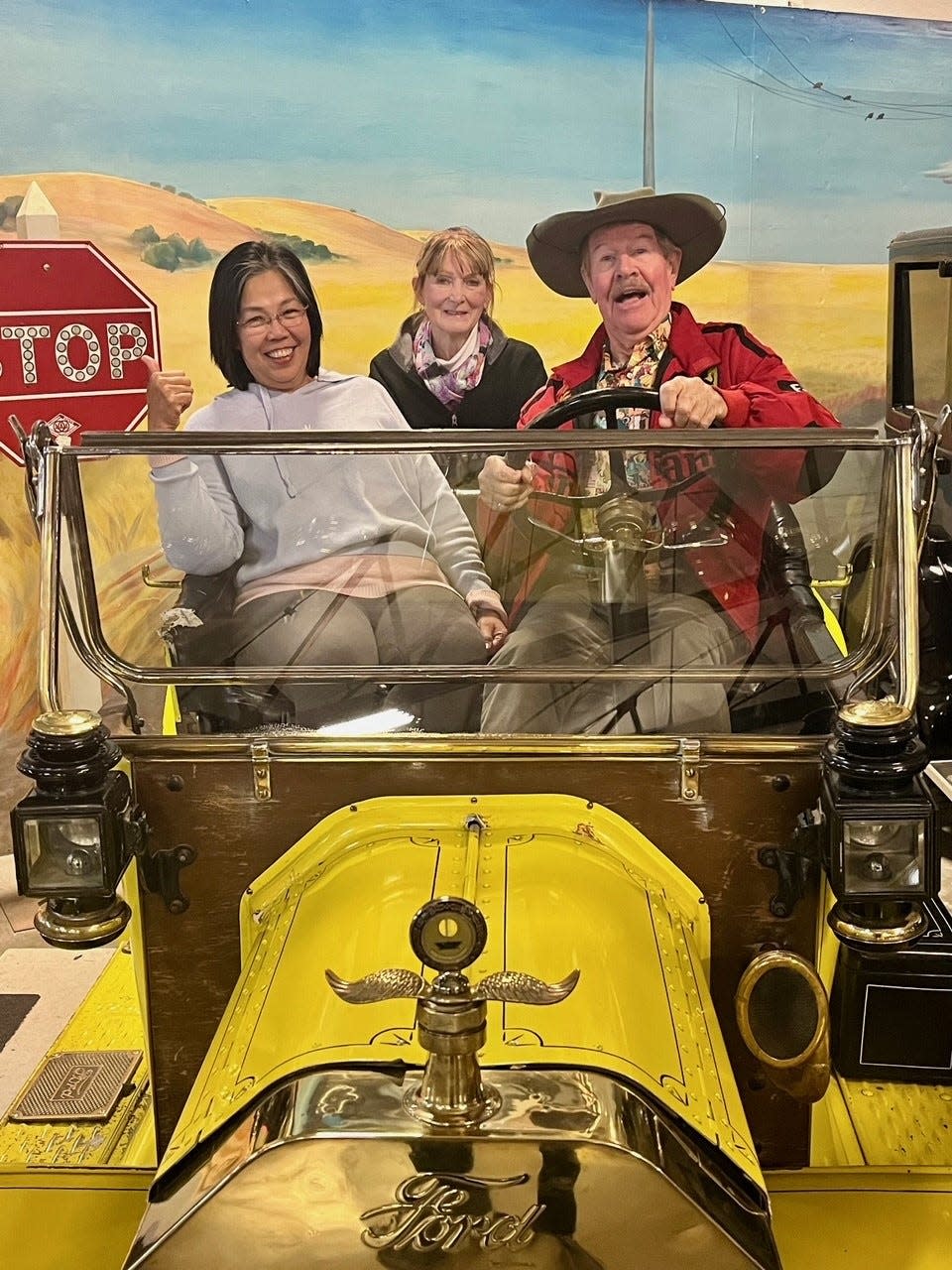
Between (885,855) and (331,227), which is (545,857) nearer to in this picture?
(885,855)

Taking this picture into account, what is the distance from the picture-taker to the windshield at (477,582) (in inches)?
79.2

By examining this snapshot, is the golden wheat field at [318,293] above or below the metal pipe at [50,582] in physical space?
above

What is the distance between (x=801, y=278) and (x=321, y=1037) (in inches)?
143

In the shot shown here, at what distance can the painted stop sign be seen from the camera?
13.3 ft

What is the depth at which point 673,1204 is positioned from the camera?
4.33 feet

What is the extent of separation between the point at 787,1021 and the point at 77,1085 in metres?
1.27

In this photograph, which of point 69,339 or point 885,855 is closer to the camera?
point 885,855

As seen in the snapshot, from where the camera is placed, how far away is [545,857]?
72.4 inches

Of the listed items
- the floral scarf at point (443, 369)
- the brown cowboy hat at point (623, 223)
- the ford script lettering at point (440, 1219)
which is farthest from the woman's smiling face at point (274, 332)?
the ford script lettering at point (440, 1219)

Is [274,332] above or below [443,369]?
→ above

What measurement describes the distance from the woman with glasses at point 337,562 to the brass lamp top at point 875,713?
1.91 feet

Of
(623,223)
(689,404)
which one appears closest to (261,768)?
(689,404)

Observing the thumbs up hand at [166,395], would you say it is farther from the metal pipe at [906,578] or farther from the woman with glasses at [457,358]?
the metal pipe at [906,578]

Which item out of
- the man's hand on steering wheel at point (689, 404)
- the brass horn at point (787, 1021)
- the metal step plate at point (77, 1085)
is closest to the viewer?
the brass horn at point (787, 1021)
